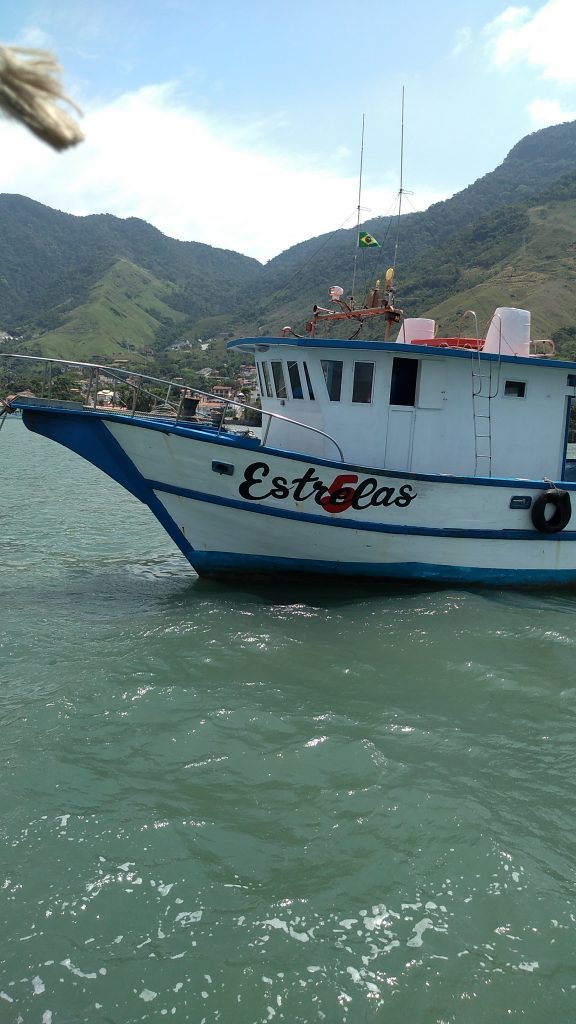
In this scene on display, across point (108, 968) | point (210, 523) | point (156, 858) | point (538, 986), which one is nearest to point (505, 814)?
point (538, 986)

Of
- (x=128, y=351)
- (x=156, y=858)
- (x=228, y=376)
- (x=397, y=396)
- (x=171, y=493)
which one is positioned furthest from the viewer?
(x=128, y=351)

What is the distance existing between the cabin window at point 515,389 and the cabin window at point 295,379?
316 cm

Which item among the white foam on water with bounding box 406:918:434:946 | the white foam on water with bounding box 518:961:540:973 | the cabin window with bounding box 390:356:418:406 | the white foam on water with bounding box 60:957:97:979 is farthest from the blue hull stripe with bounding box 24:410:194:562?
the white foam on water with bounding box 518:961:540:973

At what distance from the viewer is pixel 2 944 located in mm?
3330

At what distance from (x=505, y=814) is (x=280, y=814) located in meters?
1.49

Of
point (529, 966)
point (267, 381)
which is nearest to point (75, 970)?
point (529, 966)

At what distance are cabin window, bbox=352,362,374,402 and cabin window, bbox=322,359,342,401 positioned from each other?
225 millimetres

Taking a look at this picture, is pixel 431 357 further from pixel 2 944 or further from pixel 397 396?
pixel 2 944

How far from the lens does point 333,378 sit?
9.94 meters

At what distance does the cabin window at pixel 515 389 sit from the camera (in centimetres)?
1049

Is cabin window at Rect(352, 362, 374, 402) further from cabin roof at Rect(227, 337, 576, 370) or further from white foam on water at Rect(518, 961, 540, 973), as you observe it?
white foam on water at Rect(518, 961, 540, 973)

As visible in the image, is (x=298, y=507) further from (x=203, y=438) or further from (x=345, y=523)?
(x=203, y=438)

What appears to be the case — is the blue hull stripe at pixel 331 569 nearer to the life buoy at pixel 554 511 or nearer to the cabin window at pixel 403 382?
the life buoy at pixel 554 511

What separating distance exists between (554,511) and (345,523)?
3.29 metres
